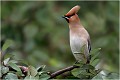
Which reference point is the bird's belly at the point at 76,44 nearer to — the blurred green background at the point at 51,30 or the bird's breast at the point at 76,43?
the bird's breast at the point at 76,43

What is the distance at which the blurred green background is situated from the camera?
485 centimetres

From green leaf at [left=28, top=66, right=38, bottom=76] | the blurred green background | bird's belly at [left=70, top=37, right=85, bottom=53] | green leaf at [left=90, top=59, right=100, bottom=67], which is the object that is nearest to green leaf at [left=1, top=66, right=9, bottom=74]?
green leaf at [left=28, top=66, right=38, bottom=76]

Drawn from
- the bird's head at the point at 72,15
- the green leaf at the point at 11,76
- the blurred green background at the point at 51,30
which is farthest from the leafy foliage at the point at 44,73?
the blurred green background at the point at 51,30

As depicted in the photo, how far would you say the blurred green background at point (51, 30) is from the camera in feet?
15.9

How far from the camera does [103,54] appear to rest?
195 inches

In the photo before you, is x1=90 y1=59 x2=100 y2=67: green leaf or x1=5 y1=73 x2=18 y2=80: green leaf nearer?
x1=5 y1=73 x2=18 y2=80: green leaf

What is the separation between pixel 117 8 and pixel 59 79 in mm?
3142

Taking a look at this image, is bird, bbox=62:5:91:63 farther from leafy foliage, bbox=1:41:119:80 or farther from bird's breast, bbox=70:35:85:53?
leafy foliage, bbox=1:41:119:80

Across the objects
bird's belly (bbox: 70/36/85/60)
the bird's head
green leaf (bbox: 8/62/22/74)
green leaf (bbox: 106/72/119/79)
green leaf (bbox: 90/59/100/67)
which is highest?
the bird's head

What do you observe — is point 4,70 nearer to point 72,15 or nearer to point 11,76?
point 11,76

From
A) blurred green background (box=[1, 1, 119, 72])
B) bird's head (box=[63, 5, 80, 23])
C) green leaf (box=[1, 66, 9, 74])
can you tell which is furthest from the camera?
blurred green background (box=[1, 1, 119, 72])

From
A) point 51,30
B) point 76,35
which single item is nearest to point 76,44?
point 76,35

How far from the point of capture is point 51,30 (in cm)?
500

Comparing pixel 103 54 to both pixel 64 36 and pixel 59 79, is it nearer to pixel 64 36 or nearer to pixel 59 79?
pixel 64 36
